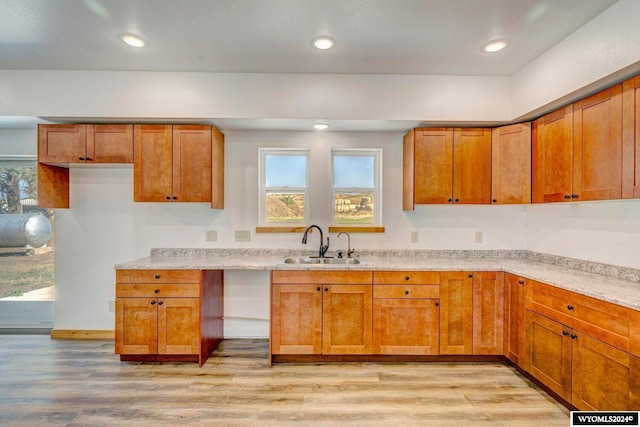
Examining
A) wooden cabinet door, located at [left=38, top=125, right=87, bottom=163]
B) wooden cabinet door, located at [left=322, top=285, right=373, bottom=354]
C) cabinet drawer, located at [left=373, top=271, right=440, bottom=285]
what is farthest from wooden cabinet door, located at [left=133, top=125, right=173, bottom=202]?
cabinet drawer, located at [left=373, top=271, right=440, bottom=285]

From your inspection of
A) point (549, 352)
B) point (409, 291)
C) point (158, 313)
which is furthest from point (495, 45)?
point (158, 313)

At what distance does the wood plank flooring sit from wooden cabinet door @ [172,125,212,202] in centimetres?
155

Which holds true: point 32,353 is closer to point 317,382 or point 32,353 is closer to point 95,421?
point 95,421

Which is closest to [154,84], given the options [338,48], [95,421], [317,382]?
[338,48]

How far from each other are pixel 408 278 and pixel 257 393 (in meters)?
1.50

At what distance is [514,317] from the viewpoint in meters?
2.56

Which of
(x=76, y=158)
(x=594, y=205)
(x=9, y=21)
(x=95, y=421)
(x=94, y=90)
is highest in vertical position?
(x=9, y=21)

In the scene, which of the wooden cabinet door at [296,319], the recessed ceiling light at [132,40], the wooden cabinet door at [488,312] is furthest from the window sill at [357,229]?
the recessed ceiling light at [132,40]

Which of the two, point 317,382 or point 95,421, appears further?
point 317,382

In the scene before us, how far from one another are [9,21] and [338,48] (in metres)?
2.25

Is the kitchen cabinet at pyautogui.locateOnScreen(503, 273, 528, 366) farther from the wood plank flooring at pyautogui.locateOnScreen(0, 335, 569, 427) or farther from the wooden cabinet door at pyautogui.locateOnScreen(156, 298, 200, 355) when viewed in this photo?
the wooden cabinet door at pyautogui.locateOnScreen(156, 298, 200, 355)

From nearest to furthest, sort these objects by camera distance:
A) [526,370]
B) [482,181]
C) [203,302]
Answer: [526,370], [203,302], [482,181]

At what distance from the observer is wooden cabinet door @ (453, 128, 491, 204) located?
2.93m

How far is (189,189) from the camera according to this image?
9.55 feet
